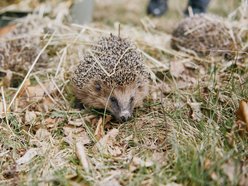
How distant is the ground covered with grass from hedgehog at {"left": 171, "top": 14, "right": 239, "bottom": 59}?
240 millimetres

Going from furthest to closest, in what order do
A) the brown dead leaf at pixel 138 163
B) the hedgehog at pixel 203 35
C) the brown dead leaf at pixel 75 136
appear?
the hedgehog at pixel 203 35, the brown dead leaf at pixel 75 136, the brown dead leaf at pixel 138 163

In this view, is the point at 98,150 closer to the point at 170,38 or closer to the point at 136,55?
the point at 136,55

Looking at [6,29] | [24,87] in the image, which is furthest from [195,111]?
[6,29]

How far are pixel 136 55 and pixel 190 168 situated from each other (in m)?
1.58

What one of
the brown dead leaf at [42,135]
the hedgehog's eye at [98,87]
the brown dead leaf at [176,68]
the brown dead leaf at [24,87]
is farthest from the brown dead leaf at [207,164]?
the brown dead leaf at [24,87]

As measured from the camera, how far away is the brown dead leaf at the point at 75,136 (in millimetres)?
3952

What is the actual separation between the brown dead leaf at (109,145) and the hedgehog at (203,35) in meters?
2.07

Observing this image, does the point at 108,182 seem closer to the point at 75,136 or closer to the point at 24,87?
the point at 75,136

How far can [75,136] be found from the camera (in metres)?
4.05

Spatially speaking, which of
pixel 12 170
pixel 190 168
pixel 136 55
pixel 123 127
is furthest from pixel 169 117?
pixel 12 170

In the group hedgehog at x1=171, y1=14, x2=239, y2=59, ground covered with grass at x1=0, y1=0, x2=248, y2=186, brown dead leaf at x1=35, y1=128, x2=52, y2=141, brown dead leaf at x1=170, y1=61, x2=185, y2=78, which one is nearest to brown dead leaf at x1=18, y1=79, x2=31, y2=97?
ground covered with grass at x1=0, y1=0, x2=248, y2=186

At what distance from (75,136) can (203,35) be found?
2.55 meters

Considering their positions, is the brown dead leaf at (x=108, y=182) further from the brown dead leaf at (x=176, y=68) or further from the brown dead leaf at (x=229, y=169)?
the brown dead leaf at (x=176, y=68)

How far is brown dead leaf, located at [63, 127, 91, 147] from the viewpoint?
3.95 m
